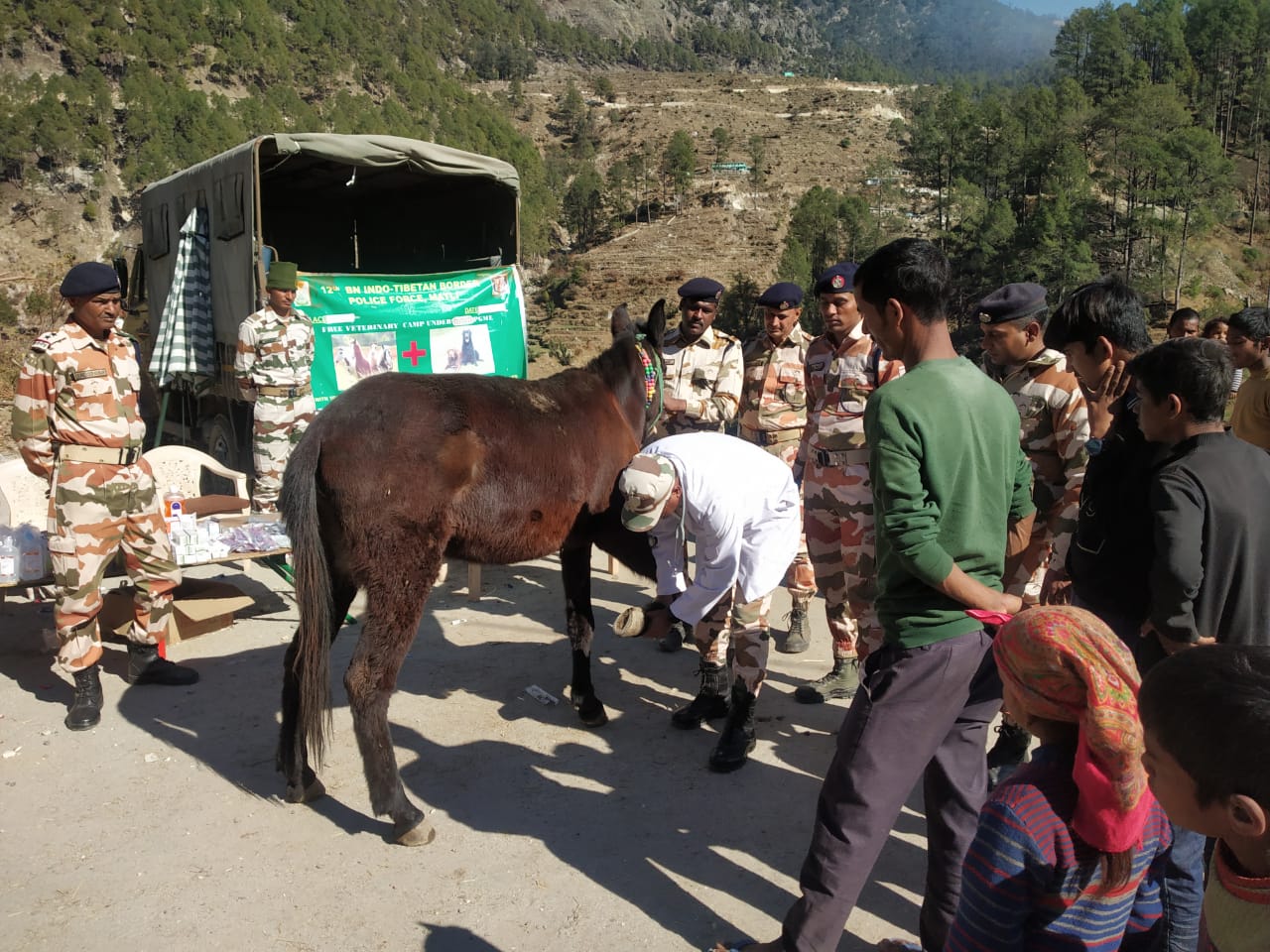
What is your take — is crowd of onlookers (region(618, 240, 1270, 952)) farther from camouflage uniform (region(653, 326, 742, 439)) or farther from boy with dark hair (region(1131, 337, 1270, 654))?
camouflage uniform (region(653, 326, 742, 439))

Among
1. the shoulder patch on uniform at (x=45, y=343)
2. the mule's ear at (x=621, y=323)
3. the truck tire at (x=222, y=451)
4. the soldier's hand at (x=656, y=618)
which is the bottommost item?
the truck tire at (x=222, y=451)

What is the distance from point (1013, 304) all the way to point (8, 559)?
16.7 ft

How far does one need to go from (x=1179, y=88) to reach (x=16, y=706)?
74223 mm

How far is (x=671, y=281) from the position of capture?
4422cm

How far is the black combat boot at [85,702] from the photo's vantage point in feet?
13.3

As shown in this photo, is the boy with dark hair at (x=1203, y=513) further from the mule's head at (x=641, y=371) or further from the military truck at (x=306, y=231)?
the military truck at (x=306, y=231)

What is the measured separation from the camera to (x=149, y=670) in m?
4.54

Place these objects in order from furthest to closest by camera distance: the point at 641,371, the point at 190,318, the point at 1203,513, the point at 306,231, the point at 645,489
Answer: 1. the point at 306,231
2. the point at 190,318
3. the point at 641,371
4. the point at 645,489
5. the point at 1203,513

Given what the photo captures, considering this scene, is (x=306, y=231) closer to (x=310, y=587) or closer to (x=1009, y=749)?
(x=310, y=587)

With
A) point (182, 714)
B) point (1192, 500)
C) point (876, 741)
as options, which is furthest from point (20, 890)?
point (1192, 500)

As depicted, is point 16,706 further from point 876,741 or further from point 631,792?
point 876,741

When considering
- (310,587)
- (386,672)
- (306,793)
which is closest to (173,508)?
(310,587)

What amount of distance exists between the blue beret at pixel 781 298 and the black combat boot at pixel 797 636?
69.2 inches

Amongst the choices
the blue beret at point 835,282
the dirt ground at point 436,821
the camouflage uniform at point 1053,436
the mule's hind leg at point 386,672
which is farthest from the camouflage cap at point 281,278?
the camouflage uniform at point 1053,436
